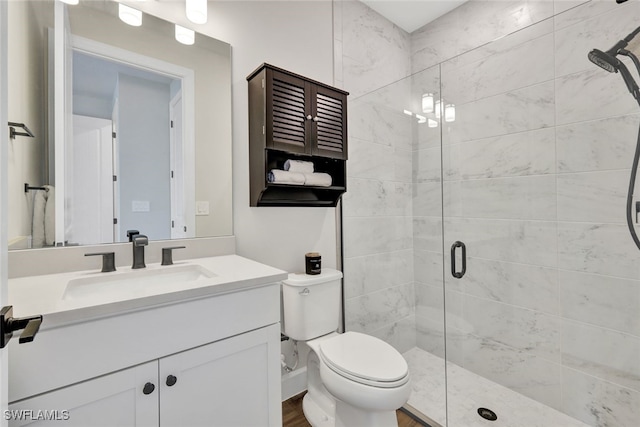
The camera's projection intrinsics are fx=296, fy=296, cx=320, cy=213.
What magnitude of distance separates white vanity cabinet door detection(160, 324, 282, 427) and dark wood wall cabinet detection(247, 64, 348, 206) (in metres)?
0.79

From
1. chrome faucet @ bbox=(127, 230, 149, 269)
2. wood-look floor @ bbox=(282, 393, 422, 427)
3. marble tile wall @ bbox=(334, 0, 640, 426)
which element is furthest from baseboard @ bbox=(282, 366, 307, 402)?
chrome faucet @ bbox=(127, 230, 149, 269)

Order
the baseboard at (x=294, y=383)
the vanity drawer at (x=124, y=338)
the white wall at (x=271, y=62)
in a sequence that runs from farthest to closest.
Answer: the baseboard at (x=294, y=383) → the white wall at (x=271, y=62) → the vanity drawer at (x=124, y=338)

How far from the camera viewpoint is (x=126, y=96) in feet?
4.30

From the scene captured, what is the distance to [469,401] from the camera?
175cm

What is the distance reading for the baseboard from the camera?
175 cm

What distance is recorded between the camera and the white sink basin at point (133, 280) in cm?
103

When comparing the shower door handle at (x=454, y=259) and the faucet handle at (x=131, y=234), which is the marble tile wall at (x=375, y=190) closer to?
the shower door handle at (x=454, y=259)

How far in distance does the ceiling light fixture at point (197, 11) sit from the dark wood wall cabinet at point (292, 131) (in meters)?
0.33

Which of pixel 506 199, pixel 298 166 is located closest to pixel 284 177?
pixel 298 166

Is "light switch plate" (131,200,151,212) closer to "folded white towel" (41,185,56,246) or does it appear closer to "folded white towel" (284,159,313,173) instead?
"folded white towel" (41,185,56,246)

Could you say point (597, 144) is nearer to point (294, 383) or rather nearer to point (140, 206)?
point (294, 383)

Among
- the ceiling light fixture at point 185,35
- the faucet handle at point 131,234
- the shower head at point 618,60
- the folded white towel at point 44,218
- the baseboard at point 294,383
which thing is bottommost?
the baseboard at point 294,383

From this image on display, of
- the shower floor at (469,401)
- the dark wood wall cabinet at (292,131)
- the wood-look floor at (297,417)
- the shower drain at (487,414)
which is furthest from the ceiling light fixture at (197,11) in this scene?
the shower drain at (487,414)

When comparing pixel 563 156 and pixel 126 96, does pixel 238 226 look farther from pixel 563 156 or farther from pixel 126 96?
pixel 563 156
